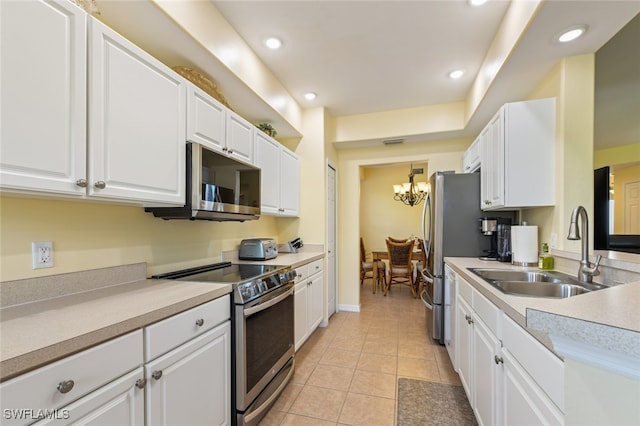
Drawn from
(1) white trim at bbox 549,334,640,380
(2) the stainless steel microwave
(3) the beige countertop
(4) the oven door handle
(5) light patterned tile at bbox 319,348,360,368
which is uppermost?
(2) the stainless steel microwave

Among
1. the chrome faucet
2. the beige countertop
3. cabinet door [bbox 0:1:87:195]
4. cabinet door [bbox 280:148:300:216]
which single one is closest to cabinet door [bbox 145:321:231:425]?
cabinet door [bbox 0:1:87:195]

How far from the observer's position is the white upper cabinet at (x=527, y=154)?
2000 millimetres

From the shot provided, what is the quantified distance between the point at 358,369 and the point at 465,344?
94 centimetres

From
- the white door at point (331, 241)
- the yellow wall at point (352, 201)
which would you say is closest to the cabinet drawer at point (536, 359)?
the white door at point (331, 241)

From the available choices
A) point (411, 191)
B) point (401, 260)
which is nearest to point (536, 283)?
point (401, 260)

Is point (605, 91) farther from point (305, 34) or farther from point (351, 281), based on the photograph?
point (351, 281)

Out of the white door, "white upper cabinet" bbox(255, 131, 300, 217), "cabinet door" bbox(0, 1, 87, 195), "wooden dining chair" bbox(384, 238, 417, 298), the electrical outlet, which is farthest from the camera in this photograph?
"wooden dining chair" bbox(384, 238, 417, 298)

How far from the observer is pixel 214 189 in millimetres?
1798

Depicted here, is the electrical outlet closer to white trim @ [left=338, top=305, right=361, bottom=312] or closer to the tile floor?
the tile floor

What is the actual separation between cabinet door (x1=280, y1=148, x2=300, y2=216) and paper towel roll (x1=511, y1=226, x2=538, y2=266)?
2.16 meters

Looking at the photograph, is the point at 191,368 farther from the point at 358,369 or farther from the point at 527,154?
the point at 527,154

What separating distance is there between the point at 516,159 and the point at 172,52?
2535mm

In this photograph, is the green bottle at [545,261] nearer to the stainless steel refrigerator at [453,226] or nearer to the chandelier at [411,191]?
the stainless steel refrigerator at [453,226]

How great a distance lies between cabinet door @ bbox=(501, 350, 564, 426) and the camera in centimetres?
88
